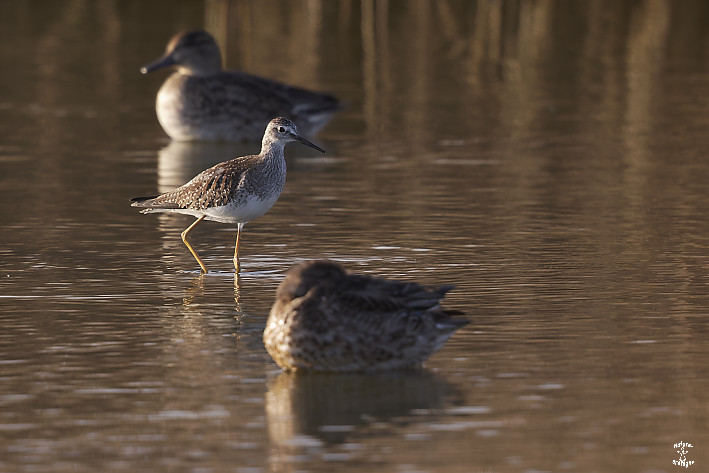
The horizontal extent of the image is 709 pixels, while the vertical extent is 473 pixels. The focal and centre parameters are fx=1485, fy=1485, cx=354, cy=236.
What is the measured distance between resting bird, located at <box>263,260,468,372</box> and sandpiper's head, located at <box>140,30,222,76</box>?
13412 mm

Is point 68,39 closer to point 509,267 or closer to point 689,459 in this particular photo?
point 509,267

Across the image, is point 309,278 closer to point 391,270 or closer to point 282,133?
point 391,270

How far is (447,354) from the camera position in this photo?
31.7ft

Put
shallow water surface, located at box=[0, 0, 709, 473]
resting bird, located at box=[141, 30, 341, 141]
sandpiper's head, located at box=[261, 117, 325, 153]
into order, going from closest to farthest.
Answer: shallow water surface, located at box=[0, 0, 709, 473], sandpiper's head, located at box=[261, 117, 325, 153], resting bird, located at box=[141, 30, 341, 141]

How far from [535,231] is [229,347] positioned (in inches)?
197

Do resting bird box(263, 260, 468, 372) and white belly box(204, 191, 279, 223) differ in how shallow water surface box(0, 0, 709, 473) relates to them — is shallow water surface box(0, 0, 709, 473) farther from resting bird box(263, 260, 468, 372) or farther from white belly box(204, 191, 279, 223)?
white belly box(204, 191, 279, 223)

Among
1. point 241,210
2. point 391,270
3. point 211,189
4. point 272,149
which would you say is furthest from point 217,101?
point 391,270

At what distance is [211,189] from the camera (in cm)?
1280

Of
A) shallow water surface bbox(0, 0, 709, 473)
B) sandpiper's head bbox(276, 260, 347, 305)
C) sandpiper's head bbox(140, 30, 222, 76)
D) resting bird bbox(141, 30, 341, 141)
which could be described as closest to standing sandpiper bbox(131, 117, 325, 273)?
shallow water surface bbox(0, 0, 709, 473)

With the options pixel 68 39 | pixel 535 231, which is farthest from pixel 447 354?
pixel 68 39

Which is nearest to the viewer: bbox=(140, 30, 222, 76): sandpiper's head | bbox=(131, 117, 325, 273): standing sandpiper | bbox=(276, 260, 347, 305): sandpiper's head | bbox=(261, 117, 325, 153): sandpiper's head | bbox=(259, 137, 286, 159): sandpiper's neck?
bbox=(276, 260, 347, 305): sandpiper's head

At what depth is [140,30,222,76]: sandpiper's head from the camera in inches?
875

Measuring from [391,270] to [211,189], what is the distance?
1.75 m

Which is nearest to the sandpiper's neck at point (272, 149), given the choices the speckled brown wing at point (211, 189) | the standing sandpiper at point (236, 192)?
→ the standing sandpiper at point (236, 192)
